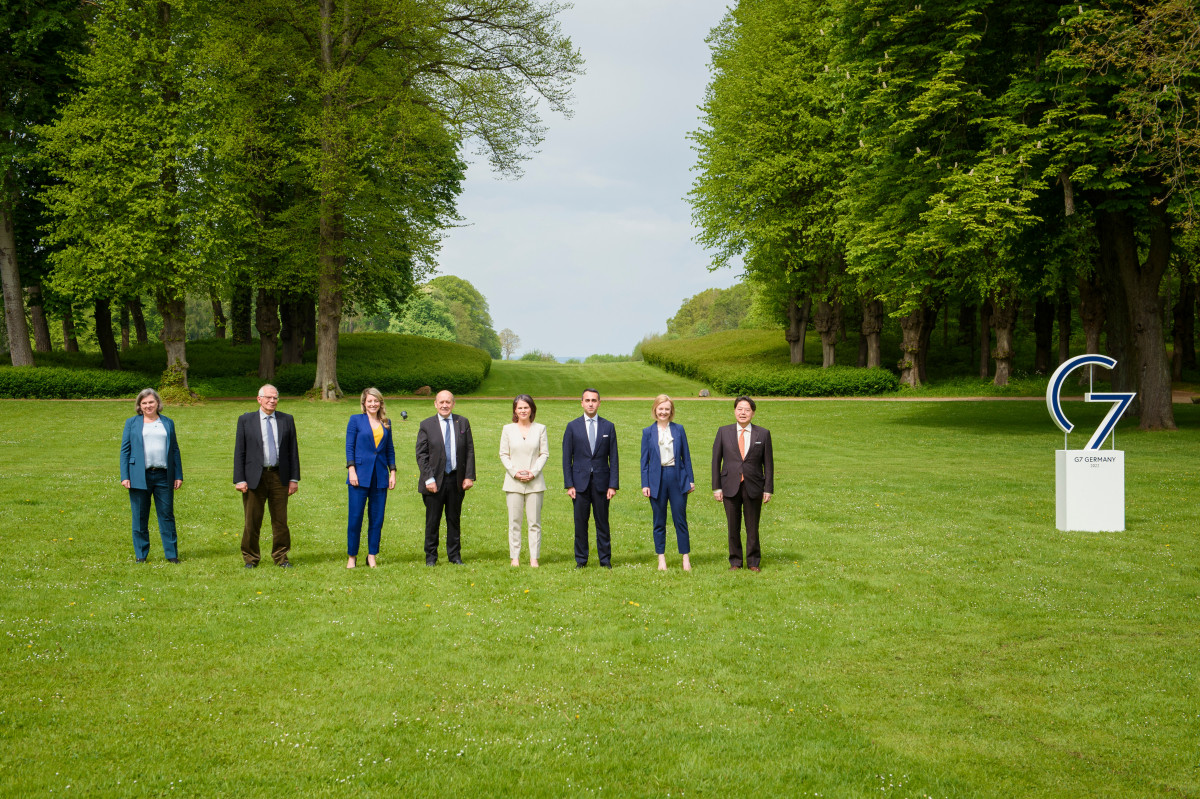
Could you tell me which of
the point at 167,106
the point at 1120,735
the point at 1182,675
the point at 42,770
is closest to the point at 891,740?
the point at 1120,735

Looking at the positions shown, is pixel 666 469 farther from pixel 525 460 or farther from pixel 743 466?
pixel 525 460

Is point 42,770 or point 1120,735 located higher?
point 42,770

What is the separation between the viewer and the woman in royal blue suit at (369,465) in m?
10.6

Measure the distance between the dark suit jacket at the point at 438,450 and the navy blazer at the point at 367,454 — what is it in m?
0.39

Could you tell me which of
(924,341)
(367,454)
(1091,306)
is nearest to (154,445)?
(367,454)

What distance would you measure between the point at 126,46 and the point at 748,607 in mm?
36075

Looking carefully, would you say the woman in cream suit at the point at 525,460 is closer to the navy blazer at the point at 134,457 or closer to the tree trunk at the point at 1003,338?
the navy blazer at the point at 134,457

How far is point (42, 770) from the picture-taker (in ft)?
17.5

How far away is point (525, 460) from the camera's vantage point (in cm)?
1059

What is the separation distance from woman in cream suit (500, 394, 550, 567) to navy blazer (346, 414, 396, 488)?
Result: 4.80 ft

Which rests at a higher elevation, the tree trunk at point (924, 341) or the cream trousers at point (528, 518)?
the tree trunk at point (924, 341)

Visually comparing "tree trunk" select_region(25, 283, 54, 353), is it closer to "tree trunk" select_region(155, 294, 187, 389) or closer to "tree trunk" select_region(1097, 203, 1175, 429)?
"tree trunk" select_region(155, 294, 187, 389)

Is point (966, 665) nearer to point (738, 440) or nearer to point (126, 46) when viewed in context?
point (738, 440)

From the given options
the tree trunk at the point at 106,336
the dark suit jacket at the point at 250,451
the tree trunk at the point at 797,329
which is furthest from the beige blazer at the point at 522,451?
the tree trunk at the point at 797,329
